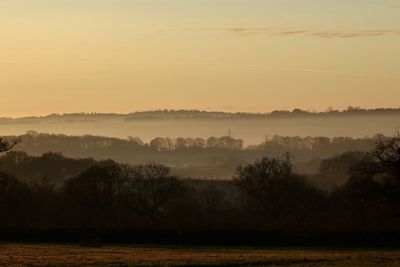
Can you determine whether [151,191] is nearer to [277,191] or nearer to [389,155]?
[277,191]

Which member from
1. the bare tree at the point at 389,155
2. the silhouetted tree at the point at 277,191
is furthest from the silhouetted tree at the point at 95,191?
the bare tree at the point at 389,155

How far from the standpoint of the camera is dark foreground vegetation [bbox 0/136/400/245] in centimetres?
6806

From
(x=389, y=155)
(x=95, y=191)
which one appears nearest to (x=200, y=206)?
(x=95, y=191)

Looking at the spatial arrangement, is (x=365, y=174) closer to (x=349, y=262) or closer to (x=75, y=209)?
(x=349, y=262)

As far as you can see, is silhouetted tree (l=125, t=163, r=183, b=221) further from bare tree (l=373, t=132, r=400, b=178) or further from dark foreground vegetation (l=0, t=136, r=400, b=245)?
bare tree (l=373, t=132, r=400, b=178)

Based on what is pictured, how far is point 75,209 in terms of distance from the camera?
10788cm

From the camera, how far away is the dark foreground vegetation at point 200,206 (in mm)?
68062

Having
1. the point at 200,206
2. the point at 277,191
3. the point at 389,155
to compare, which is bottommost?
the point at 200,206

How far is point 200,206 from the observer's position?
118 meters

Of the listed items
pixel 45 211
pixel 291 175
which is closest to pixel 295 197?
pixel 291 175

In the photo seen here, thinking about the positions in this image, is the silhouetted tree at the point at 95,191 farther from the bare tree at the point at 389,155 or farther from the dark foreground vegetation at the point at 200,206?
the bare tree at the point at 389,155

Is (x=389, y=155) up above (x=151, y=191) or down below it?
below

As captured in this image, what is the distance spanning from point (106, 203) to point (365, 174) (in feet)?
178

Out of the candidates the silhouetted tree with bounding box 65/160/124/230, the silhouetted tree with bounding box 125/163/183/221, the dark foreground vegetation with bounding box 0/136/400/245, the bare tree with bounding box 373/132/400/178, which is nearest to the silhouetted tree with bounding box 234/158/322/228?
the dark foreground vegetation with bounding box 0/136/400/245
